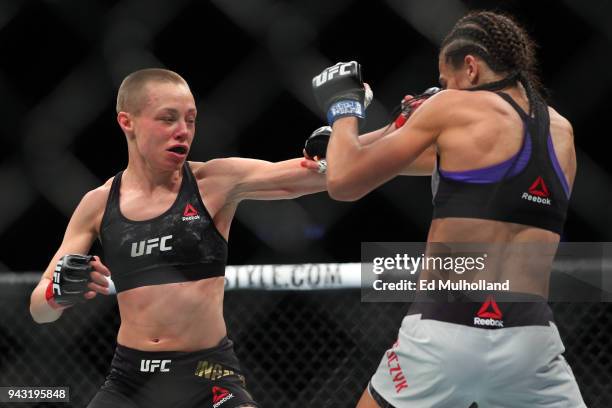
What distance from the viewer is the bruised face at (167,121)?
2.40 m

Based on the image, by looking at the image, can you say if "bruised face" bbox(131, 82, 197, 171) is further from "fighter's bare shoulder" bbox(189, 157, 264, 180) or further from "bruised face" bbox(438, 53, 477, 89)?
"bruised face" bbox(438, 53, 477, 89)

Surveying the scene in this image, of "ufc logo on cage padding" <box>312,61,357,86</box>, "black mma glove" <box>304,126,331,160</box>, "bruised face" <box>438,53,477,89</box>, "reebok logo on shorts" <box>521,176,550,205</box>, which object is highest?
"ufc logo on cage padding" <box>312,61,357,86</box>

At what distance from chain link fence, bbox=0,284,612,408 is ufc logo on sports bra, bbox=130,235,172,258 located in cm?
92

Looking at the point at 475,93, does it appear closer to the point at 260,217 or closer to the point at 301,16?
the point at 301,16

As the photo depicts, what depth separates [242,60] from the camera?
4.22 metres

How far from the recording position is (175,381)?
2.34 m

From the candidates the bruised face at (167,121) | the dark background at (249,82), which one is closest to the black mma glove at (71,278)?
the bruised face at (167,121)

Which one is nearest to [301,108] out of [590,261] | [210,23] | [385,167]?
[210,23]

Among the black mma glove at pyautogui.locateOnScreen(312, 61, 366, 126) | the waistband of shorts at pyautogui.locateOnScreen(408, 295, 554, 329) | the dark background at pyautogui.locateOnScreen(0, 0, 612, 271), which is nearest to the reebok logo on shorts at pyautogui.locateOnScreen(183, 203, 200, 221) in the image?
the black mma glove at pyautogui.locateOnScreen(312, 61, 366, 126)

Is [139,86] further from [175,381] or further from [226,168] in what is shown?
[175,381]

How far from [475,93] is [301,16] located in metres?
2.43

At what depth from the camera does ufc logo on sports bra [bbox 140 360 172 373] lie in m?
2.36

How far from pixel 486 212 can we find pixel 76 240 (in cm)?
129

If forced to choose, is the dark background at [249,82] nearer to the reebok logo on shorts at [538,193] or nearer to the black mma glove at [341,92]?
the black mma glove at [341,92]
